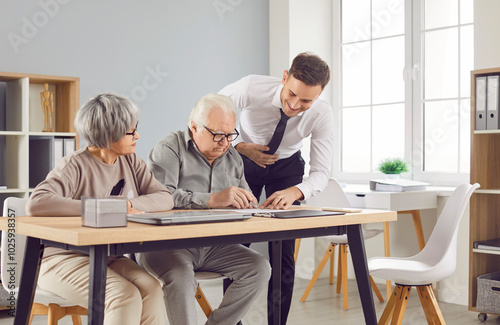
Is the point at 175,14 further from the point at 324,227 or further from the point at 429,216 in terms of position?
the point at 324,227

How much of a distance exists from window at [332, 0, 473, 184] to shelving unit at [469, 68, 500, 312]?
0.53 metres

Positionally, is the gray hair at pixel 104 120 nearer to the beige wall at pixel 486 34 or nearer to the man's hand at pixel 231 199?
the man's hand at pixel 231 199

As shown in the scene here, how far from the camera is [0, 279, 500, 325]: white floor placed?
346cm

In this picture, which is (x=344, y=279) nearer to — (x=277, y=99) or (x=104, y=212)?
(x=277, y=99)

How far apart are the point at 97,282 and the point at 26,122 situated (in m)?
2.20

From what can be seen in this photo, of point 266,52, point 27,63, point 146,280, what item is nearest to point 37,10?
point 27,63

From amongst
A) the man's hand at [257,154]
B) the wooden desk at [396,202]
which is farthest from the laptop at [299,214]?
the wooden desk at [396,202]

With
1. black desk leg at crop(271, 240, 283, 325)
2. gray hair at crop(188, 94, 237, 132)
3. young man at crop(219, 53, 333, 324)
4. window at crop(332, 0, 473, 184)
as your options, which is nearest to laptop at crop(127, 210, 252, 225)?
gray hair at crop(188, 94, 237, 132)

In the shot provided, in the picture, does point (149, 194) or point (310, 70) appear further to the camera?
point (310, 70)

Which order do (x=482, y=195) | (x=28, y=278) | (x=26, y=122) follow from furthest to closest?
(x=482, y=195), (x=26, y=122), (x=28, y=278)

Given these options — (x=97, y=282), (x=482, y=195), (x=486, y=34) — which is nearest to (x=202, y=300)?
(x=97, y=282)

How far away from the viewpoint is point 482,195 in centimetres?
371

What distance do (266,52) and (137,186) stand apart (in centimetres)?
302

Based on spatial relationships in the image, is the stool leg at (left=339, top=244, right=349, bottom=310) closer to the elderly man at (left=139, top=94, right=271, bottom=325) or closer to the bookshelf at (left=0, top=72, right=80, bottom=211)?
the elderly man at (left=139, top=94, right=271, bottom=325)
